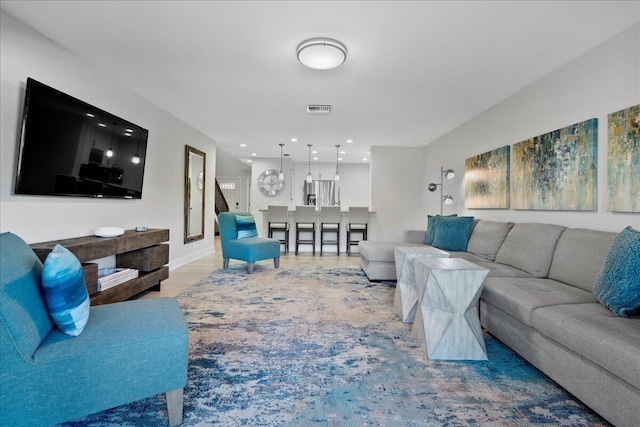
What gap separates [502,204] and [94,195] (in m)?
4.48

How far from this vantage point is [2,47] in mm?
2047

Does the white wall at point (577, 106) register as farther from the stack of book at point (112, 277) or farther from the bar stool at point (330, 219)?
the stack of book at point (112, 277)

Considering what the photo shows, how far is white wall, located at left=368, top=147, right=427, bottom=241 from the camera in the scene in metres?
6.56

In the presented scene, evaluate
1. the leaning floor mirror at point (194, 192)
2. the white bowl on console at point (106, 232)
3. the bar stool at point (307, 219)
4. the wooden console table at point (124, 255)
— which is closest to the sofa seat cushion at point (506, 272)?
the wooden console table at point (124, 255)

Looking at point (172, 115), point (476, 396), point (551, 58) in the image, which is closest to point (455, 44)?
point (551, 58)

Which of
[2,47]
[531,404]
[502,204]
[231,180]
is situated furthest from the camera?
[231,180]

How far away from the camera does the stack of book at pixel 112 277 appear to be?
2490 mm

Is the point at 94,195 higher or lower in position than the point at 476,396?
higher

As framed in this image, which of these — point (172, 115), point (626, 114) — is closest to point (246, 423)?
point (626, 114)

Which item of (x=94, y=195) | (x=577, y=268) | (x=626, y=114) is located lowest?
(x=577, y=268)

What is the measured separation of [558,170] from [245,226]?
13.3 ft

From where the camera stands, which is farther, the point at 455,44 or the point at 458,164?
the point at 458,164

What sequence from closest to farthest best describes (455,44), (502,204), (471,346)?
(471,346)
(455,44)
(502,204)

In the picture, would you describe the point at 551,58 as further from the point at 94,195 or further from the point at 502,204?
the point at 94,195
